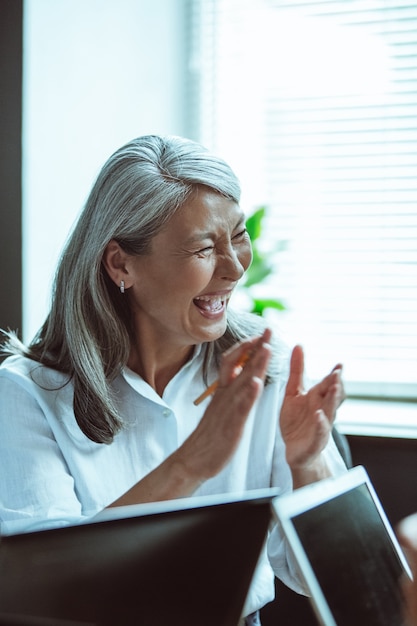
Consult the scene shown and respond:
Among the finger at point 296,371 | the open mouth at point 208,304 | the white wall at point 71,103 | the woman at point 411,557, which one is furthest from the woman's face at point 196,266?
the woman at point 411,557

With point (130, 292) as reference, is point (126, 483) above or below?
below

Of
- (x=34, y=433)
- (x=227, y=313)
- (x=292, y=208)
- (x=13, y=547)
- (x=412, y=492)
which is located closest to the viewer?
(x=13, y=547)

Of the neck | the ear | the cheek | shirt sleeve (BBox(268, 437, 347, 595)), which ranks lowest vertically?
shirt sleeve (BBox(268, 437, 347, 595))

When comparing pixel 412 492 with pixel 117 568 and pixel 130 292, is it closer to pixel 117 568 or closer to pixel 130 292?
pixel 130 292

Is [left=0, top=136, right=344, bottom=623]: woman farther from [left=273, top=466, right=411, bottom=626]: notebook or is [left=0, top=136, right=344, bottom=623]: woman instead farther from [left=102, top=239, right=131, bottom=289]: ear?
[left=273, top=466, right=411, bottom=626]: notebook

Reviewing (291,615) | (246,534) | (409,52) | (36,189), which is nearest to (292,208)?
(409,52)

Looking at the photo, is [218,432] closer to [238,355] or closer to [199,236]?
[238,355]

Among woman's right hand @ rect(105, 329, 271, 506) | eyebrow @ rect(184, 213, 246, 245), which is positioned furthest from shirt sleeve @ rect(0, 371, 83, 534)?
eyebrow @ rect(184, 213, 246, 245)

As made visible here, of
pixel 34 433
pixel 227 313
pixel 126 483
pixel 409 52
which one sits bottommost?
pixel 126 483

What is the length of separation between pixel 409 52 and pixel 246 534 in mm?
2203

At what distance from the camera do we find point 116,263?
64.5 inches

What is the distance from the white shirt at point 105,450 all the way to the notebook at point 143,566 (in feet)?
1.95

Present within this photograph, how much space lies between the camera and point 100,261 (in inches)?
63.9

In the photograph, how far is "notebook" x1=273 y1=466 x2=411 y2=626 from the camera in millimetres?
901
